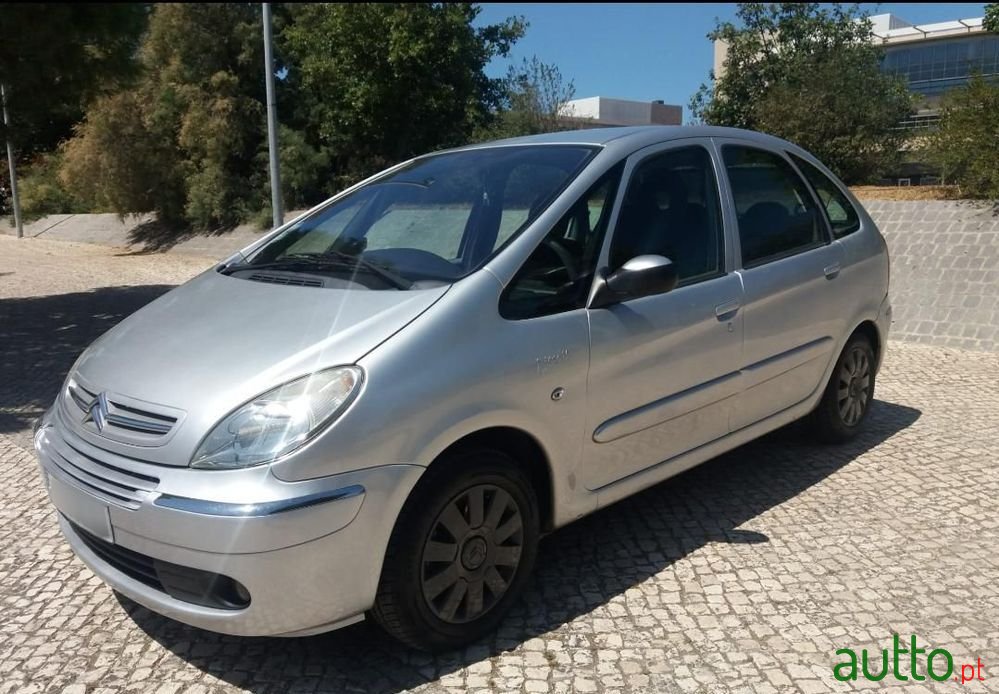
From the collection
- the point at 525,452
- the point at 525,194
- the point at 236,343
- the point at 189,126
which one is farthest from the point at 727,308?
the point at 189,126

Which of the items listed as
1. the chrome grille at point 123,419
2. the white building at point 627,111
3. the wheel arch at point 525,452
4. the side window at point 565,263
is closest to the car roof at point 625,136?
the side window at point 565,263

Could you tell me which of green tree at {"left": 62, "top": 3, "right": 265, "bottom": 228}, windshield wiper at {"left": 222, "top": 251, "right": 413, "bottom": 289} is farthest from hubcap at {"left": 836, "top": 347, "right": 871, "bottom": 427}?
green tree at {"left": 62, "top": 3, "right": 265, "bottom": 228}

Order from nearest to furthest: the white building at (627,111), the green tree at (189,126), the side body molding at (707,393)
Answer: the side body molding at (707,393) < the green tree at (189,126) < the white building at (627,111)

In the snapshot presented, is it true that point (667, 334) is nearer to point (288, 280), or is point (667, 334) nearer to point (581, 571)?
point (581, 571)

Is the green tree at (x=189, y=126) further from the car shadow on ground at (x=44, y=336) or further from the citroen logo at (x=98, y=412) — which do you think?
the citroen logo at (x=98, y=412)

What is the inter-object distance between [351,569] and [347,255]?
143cm

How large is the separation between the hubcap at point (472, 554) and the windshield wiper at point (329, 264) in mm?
822

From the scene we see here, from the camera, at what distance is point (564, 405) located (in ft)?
10.1

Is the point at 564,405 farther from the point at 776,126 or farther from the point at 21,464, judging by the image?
the point at 776,126

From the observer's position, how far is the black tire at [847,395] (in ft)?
15.8

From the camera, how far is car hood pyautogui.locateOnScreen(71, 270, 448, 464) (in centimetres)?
260

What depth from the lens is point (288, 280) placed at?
3.32m

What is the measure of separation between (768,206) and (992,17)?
10.2m

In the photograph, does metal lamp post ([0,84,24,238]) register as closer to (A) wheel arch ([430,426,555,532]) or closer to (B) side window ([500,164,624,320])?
(B) side window ([500,164,624,320])
